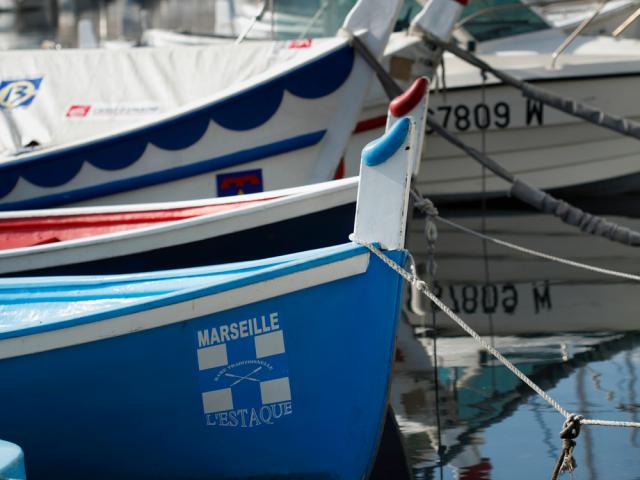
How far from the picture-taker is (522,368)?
6539 millimetres

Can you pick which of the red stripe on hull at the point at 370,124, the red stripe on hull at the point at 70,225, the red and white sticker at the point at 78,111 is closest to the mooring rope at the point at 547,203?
the red stripe on hull at the point at 370,124

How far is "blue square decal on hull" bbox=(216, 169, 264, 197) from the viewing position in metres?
8.24

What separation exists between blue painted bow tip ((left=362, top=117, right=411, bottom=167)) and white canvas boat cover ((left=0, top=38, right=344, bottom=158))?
4.50 metres

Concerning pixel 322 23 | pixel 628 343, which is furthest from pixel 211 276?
pixel 322 23

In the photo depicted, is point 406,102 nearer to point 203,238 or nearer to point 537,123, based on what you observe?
point 203,238

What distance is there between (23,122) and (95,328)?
4576 millimetres

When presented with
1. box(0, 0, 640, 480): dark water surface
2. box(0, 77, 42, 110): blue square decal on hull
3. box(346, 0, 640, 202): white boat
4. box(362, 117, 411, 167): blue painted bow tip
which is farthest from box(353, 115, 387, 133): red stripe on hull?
box(362, 117, 411, 167): blue painted bow tip

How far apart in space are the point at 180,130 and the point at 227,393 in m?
3.72

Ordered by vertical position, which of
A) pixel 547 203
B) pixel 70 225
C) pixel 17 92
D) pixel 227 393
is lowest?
pixel 227 393

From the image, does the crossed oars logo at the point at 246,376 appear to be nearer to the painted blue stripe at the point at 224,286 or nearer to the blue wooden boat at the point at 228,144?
the painted blue stripe at the point at 224,286

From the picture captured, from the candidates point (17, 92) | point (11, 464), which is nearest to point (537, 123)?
point (17, 92)

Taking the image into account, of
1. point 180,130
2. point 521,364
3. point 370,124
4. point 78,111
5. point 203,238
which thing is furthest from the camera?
point 370,124

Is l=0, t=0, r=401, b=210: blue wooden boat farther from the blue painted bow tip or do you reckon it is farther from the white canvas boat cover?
the blue painted bow tip

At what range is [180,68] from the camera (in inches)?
360
